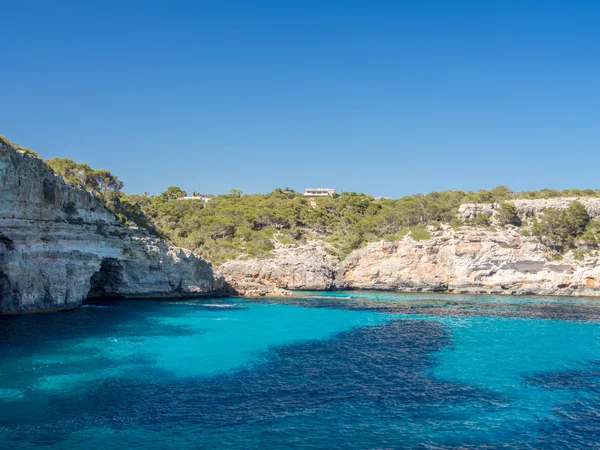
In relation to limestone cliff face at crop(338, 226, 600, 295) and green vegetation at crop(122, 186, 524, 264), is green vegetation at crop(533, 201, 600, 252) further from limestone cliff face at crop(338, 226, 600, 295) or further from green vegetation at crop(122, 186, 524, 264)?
green vegetation at crop(122, 186, 524, 264)

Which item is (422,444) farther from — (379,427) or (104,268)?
(104,268)

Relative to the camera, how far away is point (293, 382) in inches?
688

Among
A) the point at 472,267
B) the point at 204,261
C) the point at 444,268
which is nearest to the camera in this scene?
the point at 204,261

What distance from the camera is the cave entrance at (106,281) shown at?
1475 inches

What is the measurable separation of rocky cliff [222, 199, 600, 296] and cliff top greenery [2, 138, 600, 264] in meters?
2.46

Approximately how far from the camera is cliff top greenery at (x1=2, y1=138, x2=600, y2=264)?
52656 mm

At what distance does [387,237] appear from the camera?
56750mm

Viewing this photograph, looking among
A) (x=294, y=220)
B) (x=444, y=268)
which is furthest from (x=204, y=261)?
(x=444, y=268)

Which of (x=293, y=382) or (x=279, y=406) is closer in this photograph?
(x=279, y=406)

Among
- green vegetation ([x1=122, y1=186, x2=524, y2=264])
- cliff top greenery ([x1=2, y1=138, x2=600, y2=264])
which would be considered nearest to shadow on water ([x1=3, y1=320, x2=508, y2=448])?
cliff top greenery ([x1=2, y1=138, x2=600, y2=264])

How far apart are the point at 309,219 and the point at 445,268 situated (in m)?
22.9

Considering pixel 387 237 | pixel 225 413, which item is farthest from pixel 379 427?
pixel 387 237

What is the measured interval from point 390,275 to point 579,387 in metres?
35.8

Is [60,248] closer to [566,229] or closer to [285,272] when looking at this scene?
[285,272]
